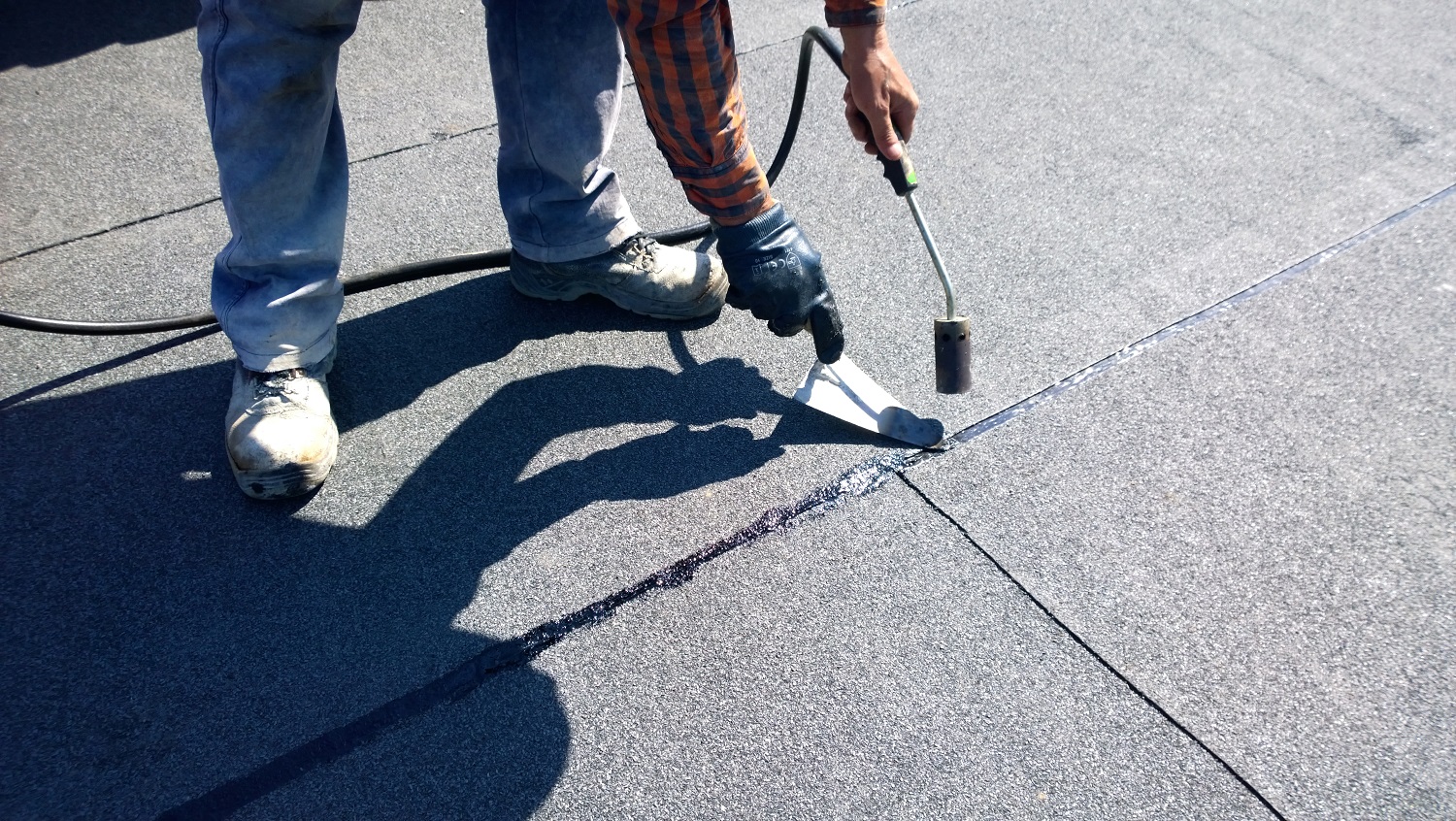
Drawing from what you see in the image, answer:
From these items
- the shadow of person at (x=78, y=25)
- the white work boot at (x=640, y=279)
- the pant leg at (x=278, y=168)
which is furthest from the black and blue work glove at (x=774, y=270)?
the shadow of person at (x=78, y=25)

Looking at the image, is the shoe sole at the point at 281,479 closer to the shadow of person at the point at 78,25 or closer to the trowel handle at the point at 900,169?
the trowel handle at the point at 900,169

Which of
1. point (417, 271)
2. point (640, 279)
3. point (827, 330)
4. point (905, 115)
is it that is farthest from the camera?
point (417, 271)

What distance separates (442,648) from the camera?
171 centimetres

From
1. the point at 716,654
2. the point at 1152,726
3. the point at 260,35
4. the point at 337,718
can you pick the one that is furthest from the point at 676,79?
the point at 1152,726

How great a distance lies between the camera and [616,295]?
92.0 inches

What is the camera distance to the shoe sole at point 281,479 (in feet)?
6.17

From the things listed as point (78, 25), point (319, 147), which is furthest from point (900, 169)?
point (78, 25)

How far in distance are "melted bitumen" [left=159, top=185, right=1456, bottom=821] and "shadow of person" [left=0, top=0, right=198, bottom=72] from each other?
2.64 meters

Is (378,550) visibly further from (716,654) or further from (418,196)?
(418,196)

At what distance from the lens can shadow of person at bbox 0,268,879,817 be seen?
158 cm

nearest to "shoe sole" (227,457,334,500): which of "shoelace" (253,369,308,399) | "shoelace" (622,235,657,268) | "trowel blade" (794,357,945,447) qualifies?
"shoelace" (253,369,308,399)

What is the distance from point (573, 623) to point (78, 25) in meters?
2.87

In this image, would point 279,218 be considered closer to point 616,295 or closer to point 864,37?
point 616,295

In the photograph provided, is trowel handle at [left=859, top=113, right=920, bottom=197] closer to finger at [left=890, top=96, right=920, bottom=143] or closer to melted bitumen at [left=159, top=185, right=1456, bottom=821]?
finger at [left=890, top=96, right=920, bottom=143]
